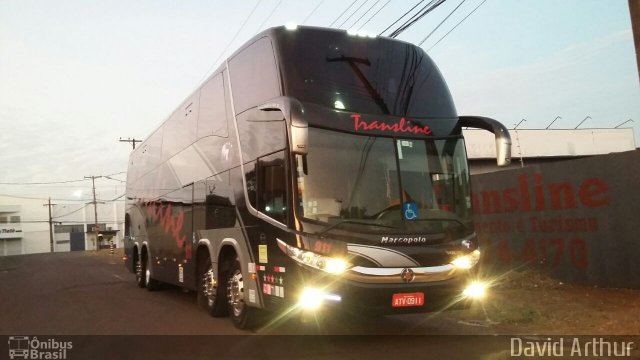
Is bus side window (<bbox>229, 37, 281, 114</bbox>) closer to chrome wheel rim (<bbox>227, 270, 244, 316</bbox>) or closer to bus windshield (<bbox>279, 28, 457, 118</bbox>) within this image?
bus windshield (<bbox>279, 28, 457, 118</bbox>)

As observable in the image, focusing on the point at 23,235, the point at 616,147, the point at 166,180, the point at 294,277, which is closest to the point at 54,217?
the point at 23,235

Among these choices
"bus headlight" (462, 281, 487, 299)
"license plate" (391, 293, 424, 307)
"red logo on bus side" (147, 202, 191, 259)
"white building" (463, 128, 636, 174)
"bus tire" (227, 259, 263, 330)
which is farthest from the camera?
"white building" (463, 128, 636, 174)

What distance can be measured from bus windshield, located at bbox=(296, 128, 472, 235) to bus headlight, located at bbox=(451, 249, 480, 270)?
1.00 feet

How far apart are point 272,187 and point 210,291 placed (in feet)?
10.8

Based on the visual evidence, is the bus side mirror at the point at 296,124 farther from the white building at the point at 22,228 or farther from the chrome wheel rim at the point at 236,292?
the white building at the point at 22,228

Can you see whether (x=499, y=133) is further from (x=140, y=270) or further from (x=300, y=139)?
(x=140, y=270)

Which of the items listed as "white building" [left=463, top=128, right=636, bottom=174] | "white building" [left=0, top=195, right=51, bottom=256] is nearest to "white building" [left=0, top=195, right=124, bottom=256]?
"white building" [left=0, top=195, right=51, bottom=256]

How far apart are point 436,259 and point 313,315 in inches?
62.3

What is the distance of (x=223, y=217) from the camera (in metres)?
8.41

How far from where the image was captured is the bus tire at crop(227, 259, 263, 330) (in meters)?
7.76

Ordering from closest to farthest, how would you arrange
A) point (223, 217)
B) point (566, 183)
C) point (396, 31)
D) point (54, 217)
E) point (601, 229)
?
point (223, 217), point (601, 229), point (566, 183), point (396, 31), point (54, 217)

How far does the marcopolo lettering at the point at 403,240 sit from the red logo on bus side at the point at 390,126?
4.39 feet

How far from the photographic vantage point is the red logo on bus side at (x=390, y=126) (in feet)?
21.4

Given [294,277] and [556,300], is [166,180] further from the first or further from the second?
[556,300]
